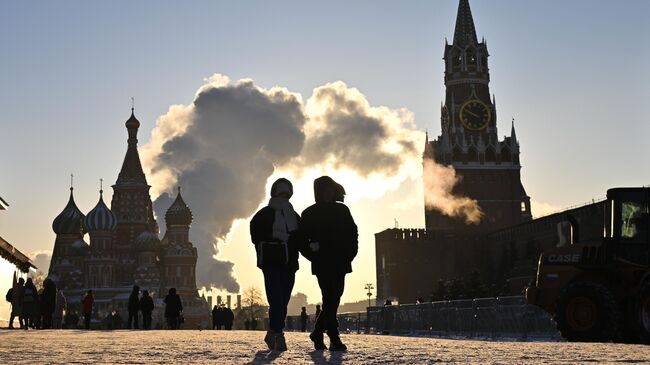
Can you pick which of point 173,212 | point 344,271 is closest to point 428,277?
point 173,212

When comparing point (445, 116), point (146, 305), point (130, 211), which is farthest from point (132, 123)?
point (146, 305)

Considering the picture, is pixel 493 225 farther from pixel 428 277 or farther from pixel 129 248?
pixel 129 248

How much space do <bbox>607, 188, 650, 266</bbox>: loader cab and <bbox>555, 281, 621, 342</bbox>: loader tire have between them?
82 centimetres

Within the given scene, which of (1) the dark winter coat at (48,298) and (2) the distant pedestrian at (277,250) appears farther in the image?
(1) the dark winter coat at (48,298)

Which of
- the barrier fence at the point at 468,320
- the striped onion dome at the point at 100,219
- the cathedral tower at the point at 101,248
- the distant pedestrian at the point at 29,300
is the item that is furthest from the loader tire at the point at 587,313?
the striped onion dome at the point at 100,219

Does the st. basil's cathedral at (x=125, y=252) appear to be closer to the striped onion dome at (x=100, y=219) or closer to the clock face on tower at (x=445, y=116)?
the striped onion dome at (x=100, y=219)

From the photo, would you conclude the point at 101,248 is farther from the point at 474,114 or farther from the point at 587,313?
the point at 587,313

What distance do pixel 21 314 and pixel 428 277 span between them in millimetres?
104258

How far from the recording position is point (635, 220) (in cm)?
1747

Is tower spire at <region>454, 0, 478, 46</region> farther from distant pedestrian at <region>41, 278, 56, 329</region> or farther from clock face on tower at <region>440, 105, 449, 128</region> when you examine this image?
distant pedestrian at <region>41, 278, 56, 329</region>

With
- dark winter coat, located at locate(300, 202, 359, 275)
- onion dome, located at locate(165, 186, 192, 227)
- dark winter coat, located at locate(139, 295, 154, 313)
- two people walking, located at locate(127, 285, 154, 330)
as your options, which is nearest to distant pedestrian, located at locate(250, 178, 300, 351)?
dark winter coat, located at locate(300, 202, 359, 275)

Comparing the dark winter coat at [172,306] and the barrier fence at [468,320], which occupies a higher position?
the dark winter coat at [172,306]

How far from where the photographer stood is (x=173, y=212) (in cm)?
16162

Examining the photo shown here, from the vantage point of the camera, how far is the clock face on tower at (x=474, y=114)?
5669 inches
